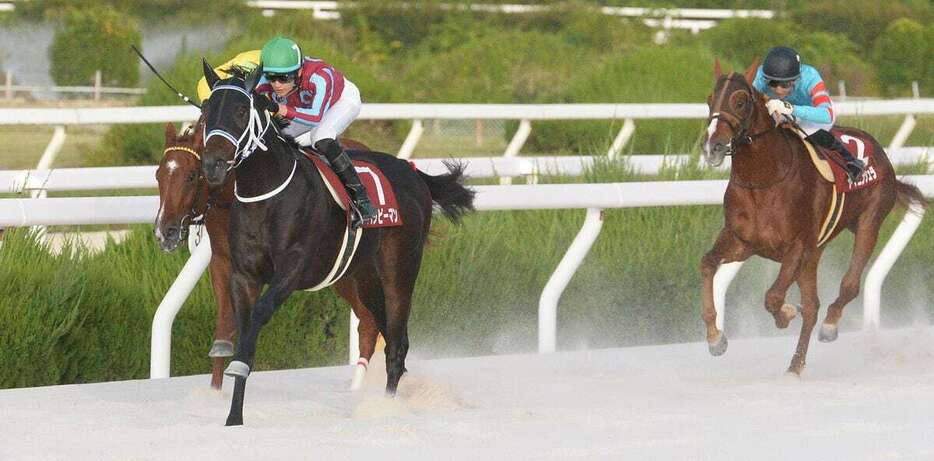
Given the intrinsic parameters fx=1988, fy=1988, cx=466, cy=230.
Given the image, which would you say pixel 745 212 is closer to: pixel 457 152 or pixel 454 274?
pixel 454 274

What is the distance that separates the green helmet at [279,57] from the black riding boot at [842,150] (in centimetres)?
254

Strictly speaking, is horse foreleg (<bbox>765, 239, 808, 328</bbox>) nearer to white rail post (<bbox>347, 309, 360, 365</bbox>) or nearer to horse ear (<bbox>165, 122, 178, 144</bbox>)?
white rail post (<bbox>347, 309, 360, 365</bbox>)

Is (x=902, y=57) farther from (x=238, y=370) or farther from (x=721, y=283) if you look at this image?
(x=238, y=370)

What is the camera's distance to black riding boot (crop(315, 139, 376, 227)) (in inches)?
257

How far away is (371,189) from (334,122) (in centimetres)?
26

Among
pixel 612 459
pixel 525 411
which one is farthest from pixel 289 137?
pixel 612 459

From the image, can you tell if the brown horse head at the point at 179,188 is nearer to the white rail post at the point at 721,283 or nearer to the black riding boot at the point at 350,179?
the black riding boot at the point at 350,179

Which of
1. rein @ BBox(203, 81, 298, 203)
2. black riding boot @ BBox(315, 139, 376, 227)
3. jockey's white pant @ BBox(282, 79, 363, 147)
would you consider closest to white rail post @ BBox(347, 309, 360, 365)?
jockey's white pant @ BBox(282, 79, 363, 147)

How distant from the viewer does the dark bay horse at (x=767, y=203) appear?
7605mm

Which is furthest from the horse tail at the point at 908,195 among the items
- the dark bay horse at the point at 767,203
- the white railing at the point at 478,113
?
the white railing at the point at 478,113

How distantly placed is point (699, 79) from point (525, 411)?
539 inches

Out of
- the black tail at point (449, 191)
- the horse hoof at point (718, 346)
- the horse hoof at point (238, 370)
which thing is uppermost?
the black tail at point (449, 191)

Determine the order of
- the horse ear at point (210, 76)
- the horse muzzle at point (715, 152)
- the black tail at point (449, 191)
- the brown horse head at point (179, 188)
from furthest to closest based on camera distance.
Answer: the horse muzzle at point (715, 152)
the black tail at point (449, 191)
the brown horse head at point (179, 188)
the horse ear at point (210, 76)

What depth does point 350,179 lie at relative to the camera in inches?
257
